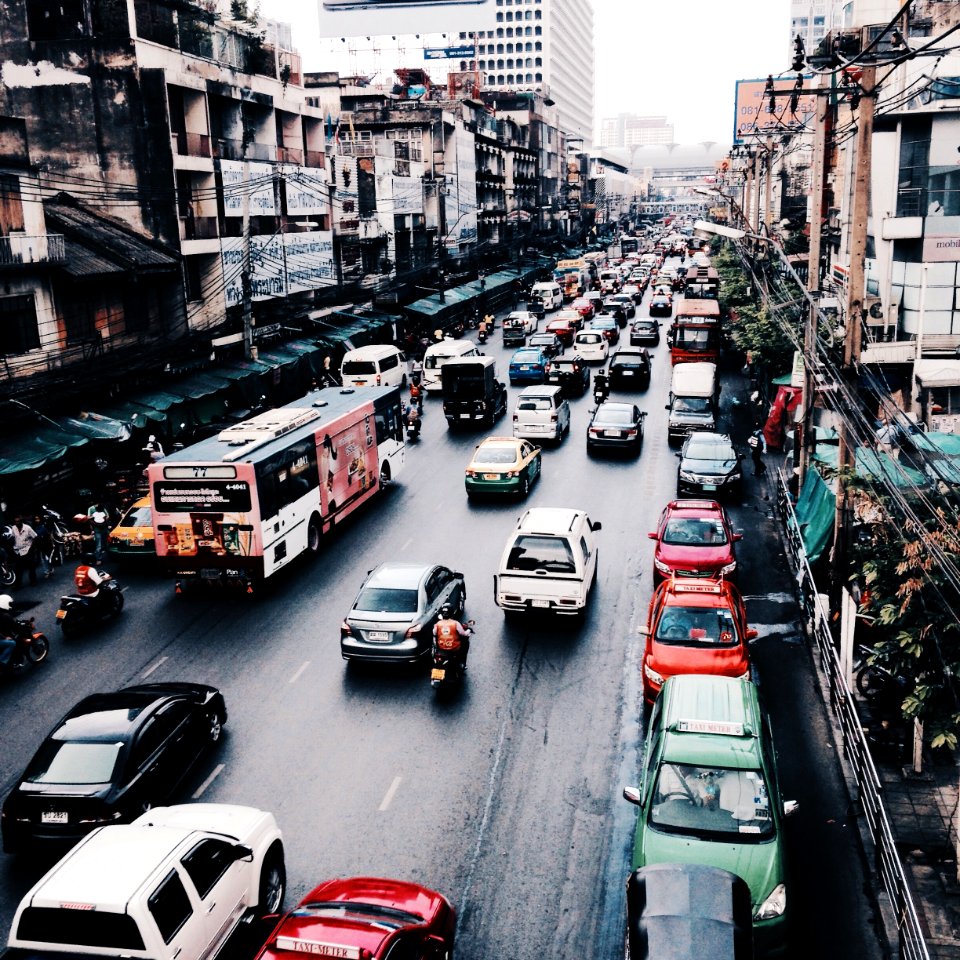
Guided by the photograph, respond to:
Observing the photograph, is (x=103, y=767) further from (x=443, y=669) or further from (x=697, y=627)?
(x=697, y=627)

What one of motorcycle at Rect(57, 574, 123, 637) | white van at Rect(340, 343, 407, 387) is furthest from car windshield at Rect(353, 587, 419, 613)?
white van at Rect(340, 343, 407, 387)

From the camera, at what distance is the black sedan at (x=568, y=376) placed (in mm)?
44125

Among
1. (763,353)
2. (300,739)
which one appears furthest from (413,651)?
(763,353)

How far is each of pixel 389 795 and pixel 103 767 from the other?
368 centimetres

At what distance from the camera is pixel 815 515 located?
66.5 ft

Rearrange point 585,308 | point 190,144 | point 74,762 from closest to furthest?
1. point 74,762
2. point 190,144
3. point 585,308

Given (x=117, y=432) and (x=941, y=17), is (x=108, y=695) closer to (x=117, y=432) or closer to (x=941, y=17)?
(x=117, y=432)

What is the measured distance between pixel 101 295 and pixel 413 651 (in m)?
20.9

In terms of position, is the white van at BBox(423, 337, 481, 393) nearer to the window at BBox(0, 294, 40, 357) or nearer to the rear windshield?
the rear windshield

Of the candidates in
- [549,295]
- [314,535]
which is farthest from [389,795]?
[549,295]

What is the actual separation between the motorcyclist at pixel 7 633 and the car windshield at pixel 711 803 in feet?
39.4

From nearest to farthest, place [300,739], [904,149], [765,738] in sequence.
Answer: [765,738] < [300,739] < [904,149]

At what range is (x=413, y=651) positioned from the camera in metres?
16.5

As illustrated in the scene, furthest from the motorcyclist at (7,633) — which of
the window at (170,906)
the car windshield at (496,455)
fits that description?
the car windshield at (496,455)
